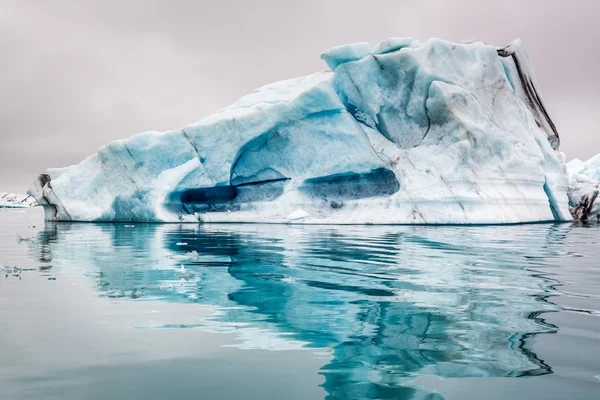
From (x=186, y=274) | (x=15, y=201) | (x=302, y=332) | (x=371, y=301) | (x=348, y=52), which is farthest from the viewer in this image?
(x=15, y=201)

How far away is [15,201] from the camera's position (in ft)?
242

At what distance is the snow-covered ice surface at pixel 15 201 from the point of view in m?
71.6

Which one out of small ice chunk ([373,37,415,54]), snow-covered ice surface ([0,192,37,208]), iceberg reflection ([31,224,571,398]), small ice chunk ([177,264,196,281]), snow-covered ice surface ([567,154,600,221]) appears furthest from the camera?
snow-covered ice surface ([0,192,37,208])

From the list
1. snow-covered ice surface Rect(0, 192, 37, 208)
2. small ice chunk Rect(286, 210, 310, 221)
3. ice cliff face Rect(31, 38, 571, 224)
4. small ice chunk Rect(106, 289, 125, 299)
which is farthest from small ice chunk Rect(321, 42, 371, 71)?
snow-covered ice surface Rect(0, 192, 37, 208)

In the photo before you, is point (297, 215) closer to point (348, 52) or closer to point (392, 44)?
point (348, 52)

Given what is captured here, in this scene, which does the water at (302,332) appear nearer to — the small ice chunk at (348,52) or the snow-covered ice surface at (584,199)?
the small ice chunk at (348,52)

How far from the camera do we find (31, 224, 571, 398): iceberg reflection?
6.57ft

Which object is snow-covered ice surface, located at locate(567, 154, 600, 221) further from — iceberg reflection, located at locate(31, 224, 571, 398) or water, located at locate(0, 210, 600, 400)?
water, located at locate(0, 210, 600, 400)

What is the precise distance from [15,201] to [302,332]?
83.8 m

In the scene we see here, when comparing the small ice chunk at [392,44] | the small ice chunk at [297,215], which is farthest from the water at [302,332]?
the small ice chunk at [392,44]

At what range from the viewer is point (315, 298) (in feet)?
11.0

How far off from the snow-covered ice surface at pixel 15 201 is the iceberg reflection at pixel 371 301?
76.2 metres

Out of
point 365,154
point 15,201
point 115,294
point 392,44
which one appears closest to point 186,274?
point 115,294

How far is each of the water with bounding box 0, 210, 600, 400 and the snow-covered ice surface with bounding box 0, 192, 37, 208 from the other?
7782 cm
